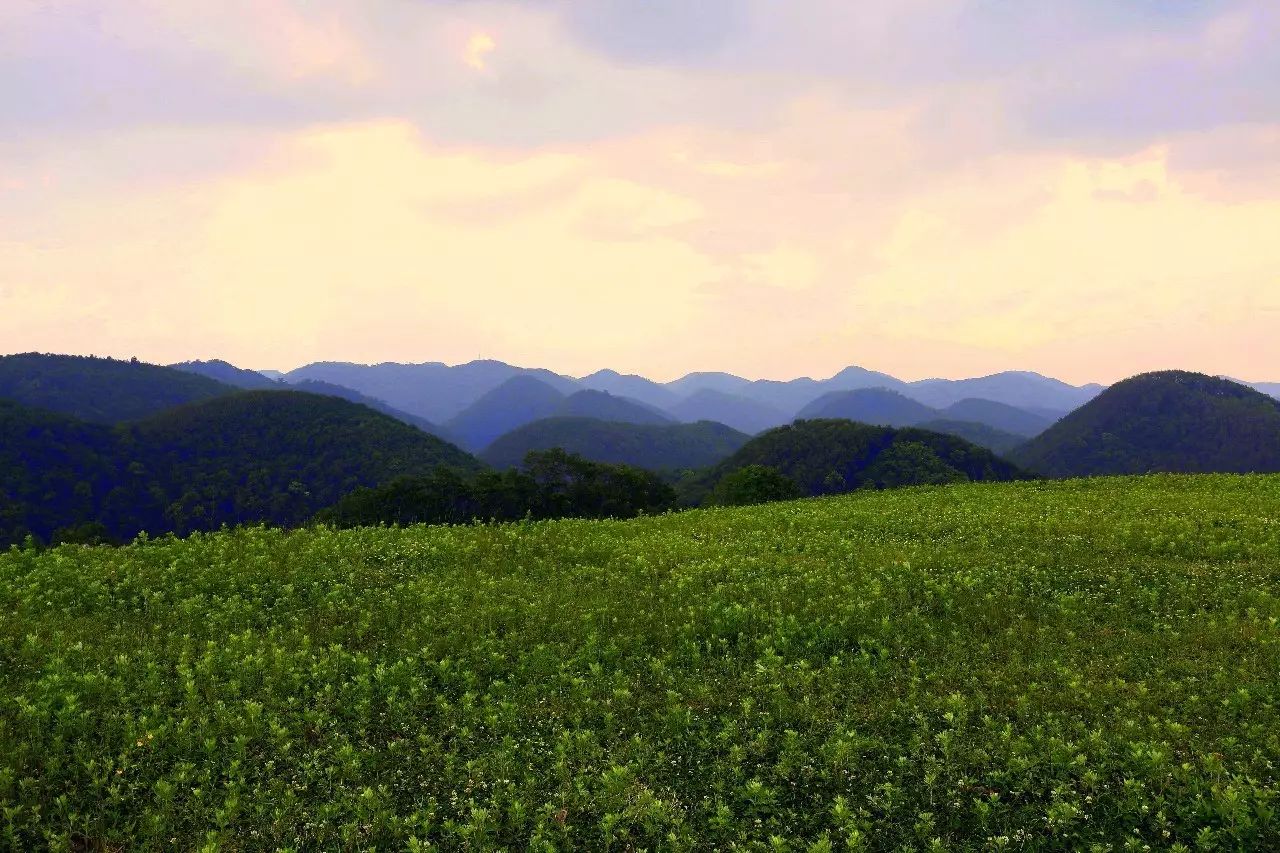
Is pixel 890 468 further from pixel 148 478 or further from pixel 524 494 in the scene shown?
pixel 148 478

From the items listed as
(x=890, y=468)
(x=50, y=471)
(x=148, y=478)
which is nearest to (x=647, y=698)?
(x=890, y=468)

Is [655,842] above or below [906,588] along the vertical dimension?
below

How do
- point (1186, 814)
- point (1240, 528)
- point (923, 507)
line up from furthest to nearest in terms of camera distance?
1. point (923, 507)
2. point (1240, 528)
3. point (1186, 814)

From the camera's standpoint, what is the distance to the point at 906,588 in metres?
14.4

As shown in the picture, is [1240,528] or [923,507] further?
[923,507]

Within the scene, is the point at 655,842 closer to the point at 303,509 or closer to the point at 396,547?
the point at 396,547

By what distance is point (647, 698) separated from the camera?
34.3 ft

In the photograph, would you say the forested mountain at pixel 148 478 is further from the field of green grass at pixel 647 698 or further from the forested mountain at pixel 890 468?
the field of green grass at pixel 647 698

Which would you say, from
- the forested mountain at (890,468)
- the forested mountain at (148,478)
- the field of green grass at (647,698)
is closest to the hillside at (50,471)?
the forested mountain at (148,478)

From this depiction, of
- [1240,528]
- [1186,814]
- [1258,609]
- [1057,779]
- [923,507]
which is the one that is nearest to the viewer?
[1186,814]

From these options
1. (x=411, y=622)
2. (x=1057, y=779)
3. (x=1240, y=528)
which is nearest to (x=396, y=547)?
(x=411, y=622)

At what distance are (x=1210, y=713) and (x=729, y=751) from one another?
6736 millimetres

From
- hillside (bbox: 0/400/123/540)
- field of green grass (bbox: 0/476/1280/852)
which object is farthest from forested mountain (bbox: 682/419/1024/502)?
field of green grass (bbox: 0/476/1280/852)

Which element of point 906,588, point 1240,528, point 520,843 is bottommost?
point 520,843
